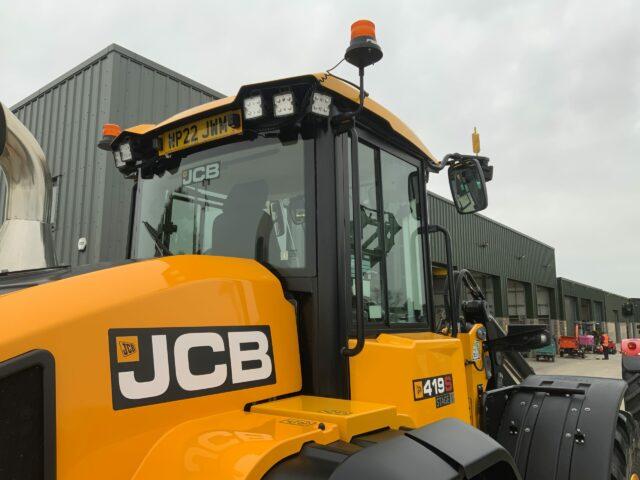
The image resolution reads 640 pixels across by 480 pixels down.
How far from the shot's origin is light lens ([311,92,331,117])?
7.38 feet

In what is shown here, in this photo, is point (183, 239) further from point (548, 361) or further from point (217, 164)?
point (548, 361)

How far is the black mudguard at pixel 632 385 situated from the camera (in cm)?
528

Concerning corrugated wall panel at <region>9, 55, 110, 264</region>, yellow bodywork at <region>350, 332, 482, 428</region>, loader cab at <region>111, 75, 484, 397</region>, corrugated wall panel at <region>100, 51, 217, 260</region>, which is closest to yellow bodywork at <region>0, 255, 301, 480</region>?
loader cab at <region>111, 75, 484, 397</region>

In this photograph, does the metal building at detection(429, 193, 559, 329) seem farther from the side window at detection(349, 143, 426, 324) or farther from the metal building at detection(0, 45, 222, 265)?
the side window at detection(349, 143, 426, 324)

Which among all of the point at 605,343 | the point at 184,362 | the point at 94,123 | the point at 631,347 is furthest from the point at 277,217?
the point at 605,343

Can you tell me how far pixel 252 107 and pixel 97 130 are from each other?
20.7 feet

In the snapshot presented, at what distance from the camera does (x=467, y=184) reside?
317 centimetres

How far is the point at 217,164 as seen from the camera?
101 inches

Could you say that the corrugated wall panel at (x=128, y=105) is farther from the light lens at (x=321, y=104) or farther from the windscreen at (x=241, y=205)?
the light lens at (x=321, y=104)

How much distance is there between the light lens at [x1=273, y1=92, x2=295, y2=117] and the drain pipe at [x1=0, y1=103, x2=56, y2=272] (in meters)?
1.43

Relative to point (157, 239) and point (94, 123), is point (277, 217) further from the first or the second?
point (94, 123)

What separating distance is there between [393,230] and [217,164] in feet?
2.96

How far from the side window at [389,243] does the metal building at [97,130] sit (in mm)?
5224

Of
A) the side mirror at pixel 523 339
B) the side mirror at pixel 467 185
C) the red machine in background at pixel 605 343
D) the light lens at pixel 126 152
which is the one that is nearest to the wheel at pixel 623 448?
the side mirror at pixel 523 339
